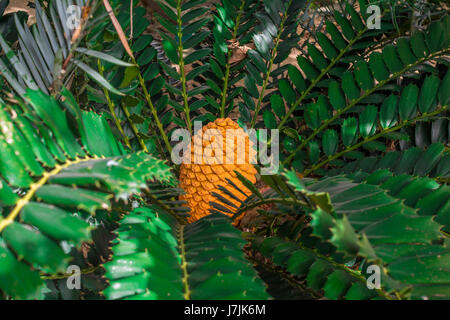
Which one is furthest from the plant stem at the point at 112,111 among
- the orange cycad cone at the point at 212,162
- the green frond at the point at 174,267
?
the green frond at the point at 174,267

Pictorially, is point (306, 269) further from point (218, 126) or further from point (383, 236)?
point (218, 126)

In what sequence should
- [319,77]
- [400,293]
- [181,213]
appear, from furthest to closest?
[319,77]
[181,213]
[400,293]

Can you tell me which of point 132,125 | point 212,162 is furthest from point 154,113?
point 212,162

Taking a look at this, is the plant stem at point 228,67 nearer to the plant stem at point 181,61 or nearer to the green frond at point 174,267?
the plant stem at point 181,61


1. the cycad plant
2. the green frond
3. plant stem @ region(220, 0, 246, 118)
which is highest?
plant stem @ region(220, 0, 246, 118)

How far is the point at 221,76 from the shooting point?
34.6 inches

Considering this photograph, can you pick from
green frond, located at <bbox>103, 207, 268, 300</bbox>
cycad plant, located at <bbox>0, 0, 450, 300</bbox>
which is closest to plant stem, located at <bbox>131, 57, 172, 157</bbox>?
cycad plant, located at <bbox>0, 0, 450, 300</bbox>

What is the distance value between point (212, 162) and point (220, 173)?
3 centimetres

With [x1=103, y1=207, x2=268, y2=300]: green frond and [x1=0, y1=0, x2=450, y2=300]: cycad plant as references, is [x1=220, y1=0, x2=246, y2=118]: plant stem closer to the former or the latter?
[x1=0, y1=0, x2=450, y2=300]: cycad plant

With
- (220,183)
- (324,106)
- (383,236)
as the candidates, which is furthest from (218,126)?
(383,236)

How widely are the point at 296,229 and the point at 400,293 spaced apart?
0.88 feet

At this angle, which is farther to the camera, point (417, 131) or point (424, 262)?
point (417, 131)

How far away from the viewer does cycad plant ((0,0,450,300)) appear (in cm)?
38

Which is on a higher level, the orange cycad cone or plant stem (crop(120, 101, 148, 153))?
plant stem (crop(120, 101, 148, 153))
